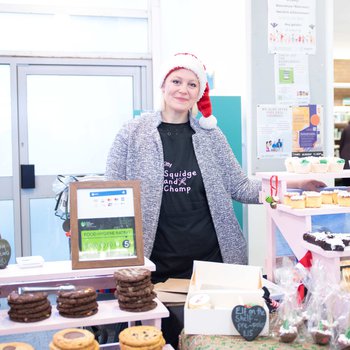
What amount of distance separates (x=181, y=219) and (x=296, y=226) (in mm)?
533

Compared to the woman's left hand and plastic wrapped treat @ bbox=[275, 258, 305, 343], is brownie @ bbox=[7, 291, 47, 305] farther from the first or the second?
the woman's left hand

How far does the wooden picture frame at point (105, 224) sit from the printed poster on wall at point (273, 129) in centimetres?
192

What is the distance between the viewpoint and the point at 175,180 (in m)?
2.14

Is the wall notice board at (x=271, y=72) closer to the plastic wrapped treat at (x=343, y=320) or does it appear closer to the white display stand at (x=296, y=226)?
the white display stand at (x=296, y=226)

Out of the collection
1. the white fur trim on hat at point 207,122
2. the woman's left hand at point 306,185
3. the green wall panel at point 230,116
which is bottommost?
the woman's left hand at point 306,185

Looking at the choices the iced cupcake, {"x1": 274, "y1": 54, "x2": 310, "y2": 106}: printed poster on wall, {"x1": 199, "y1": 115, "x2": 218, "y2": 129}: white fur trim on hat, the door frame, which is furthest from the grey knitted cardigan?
the door frame

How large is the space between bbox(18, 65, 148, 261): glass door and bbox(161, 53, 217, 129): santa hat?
3.03m

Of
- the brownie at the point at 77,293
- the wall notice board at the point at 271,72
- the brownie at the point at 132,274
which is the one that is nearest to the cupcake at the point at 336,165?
the brownie at the point at 132,274

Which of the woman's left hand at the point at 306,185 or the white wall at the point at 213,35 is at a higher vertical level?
the white wall at the point at 213,35

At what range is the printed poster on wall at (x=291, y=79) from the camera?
3.37 m

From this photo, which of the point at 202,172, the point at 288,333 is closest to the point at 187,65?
the point at 202,172

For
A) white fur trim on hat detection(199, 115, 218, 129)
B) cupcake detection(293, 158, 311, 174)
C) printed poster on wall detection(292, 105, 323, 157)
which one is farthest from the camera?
printed poster on wall detection(292, 105, 323, 157)

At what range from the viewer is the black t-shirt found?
210cm

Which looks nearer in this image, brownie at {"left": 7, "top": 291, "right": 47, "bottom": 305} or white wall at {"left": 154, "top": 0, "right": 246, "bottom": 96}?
brownie at {"left": 7, "top": 291, "right": 47, "bottom": 305}
